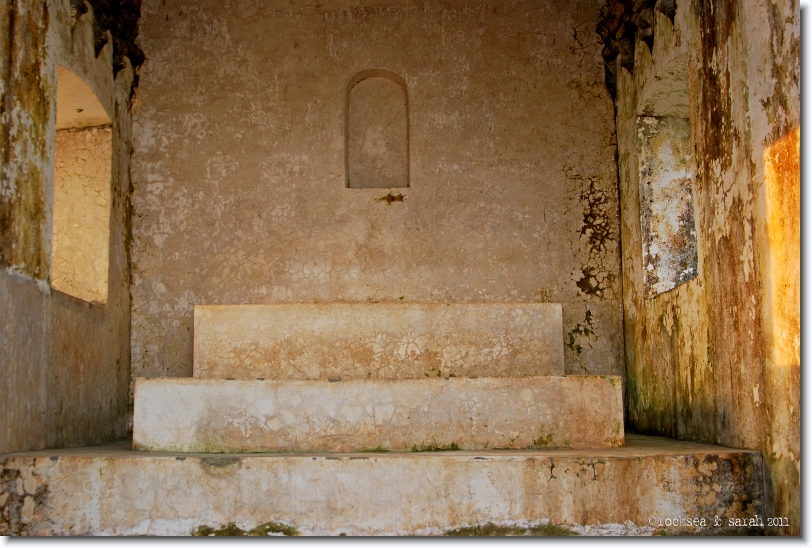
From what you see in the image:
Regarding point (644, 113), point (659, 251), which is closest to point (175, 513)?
point (659, 251)

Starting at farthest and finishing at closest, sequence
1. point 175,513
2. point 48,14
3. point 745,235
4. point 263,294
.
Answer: point 263,294 < point 48,14 < point 745,235 < point 175,513

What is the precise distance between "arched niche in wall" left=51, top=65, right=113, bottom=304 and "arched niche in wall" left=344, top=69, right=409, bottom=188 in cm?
205

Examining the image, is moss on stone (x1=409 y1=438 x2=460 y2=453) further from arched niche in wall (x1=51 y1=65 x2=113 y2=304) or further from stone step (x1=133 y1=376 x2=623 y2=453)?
arched niche in wall (x1=51 y1=65 x2=113 y2=304)

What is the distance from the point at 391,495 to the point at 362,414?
1.82 ft

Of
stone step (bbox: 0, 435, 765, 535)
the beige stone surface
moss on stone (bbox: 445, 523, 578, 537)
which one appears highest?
the beige stone surface

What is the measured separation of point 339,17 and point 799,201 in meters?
4.81

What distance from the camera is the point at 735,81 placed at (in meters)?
4.70

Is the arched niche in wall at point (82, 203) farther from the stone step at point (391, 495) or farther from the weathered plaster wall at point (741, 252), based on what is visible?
the weathered plaster wall at point (741, 252)

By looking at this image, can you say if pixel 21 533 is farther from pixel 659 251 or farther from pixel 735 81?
pixel 659 251

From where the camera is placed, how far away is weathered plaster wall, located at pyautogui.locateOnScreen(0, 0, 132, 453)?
503 centimetres

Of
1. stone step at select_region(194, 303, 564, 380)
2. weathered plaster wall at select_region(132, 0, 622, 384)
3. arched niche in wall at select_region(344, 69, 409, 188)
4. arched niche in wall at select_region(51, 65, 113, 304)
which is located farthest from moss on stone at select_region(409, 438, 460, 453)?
arched niche in wall at select_region(344, 69, 409, 188)

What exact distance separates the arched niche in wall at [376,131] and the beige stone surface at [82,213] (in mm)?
2052

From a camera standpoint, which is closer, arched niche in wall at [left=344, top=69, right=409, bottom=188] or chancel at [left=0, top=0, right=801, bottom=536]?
chancel at [left=0, top=0, right=801, bottom=536]

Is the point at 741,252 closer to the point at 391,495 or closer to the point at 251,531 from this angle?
the point at 391,495
